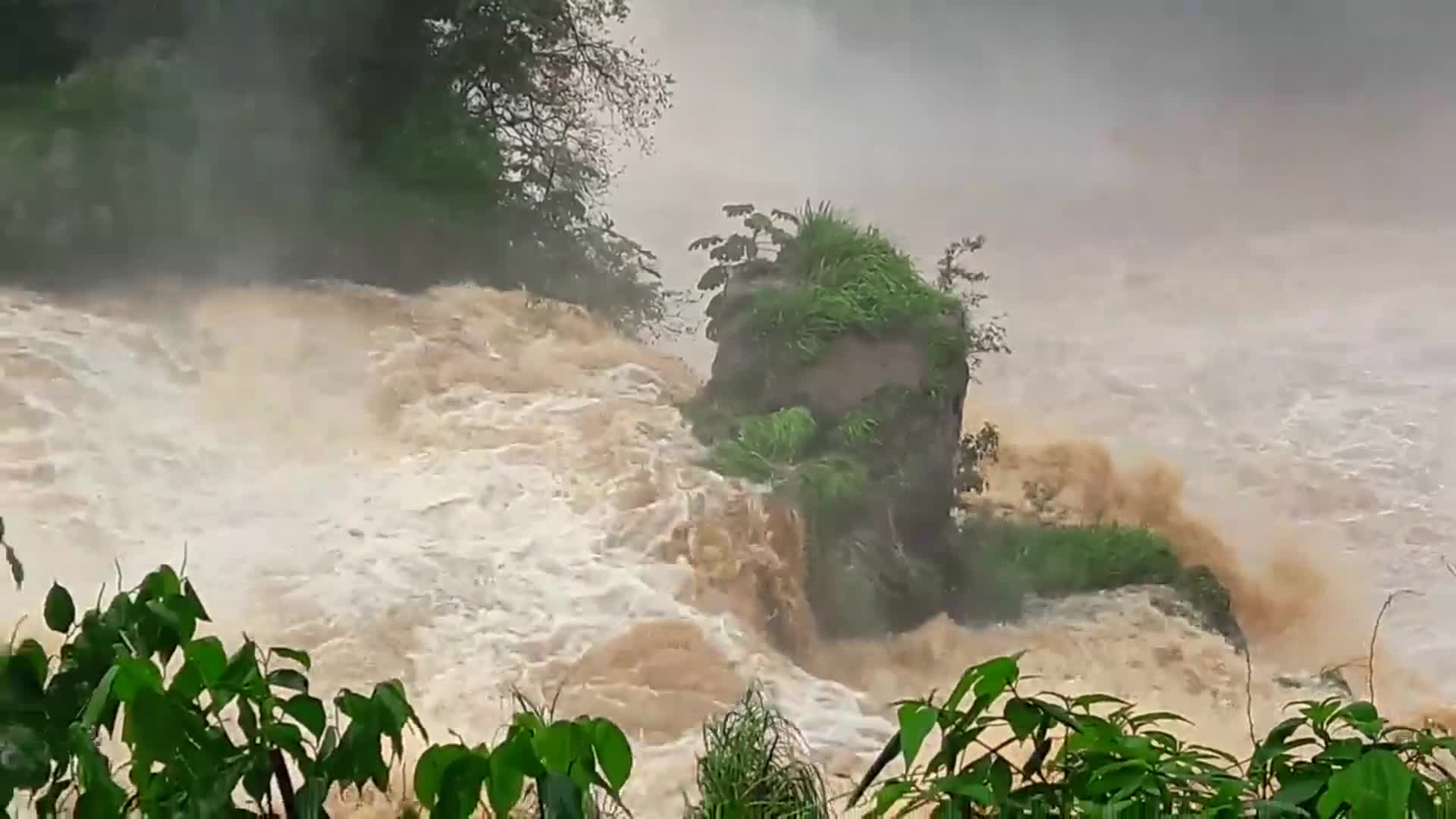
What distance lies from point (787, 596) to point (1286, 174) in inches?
26.6

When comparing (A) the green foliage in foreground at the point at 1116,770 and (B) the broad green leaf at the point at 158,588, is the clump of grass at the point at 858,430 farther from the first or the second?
(B) the broad green leaf at the point at 158,588

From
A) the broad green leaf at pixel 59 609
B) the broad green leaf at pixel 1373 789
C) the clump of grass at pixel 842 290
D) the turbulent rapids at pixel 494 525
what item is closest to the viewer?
the broad green leaf at pixel 1373 789

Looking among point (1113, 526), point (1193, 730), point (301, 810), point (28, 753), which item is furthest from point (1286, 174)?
point (28, 753)

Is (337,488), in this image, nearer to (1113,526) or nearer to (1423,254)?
(1113,526)

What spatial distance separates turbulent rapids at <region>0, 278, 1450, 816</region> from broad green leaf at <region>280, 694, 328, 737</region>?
306mm

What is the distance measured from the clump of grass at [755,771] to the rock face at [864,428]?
13cm

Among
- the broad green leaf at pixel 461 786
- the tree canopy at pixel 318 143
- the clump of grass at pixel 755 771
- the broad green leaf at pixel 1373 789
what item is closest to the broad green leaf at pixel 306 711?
the broad green leaf at pixel 461 786

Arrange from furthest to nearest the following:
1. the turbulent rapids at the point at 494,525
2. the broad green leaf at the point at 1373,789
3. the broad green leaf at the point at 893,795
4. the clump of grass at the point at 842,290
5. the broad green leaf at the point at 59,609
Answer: the clump of grass at the point at 842,290
the turbulent rapids at the point at 494,525
the broad green leaf at the point at 59,609
the broad green leaf at the point at 893,795
the broad green leaf at the point at 1373,789

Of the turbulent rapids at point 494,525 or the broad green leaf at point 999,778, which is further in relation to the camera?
the turbulent rapids at point 494,525

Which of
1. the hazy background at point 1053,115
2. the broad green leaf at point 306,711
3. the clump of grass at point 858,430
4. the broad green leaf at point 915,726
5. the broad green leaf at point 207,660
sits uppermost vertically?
the hazy background at point 1053,115

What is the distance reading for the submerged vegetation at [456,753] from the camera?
855 mm

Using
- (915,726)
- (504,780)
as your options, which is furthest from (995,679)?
(504,780)

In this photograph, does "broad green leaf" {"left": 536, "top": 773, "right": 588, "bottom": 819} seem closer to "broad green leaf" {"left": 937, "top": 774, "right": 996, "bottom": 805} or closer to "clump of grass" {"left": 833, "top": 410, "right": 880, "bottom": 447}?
"broad green leaf" {"left": 937, "top": 774, "right": 996, "bottom": 805}

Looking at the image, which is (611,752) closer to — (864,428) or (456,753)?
(456,753)
